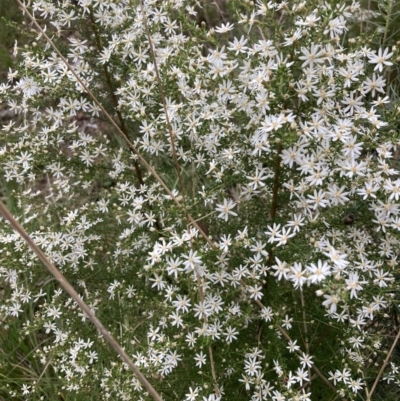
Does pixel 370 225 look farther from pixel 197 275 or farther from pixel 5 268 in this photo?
pixel 5 268

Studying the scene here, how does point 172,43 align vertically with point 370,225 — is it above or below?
above

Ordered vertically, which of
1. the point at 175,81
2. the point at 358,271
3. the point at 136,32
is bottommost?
the point at 358,271

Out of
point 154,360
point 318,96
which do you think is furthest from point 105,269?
point 318,96

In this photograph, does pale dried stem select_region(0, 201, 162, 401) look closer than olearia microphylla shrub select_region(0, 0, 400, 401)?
Yes

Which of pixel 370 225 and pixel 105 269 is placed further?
pixel 105 269

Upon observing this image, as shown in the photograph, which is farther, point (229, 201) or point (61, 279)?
point (229, 201)

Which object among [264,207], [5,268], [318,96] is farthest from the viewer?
[5,268]

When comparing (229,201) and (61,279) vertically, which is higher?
(61,279)

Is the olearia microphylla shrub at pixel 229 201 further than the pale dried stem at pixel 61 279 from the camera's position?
Yes
